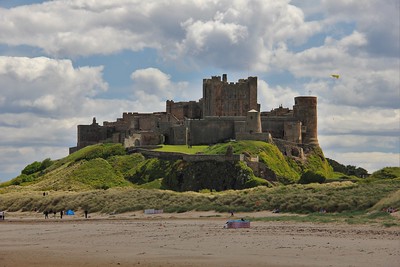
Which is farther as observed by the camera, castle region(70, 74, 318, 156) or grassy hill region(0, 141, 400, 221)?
castle region(70, 74, 318, 156)

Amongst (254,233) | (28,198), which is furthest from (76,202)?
(254,233)

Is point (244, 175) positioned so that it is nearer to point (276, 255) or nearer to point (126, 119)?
point (126, 119)

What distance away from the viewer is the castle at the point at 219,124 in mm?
85688

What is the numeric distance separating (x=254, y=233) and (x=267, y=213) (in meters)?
13.4

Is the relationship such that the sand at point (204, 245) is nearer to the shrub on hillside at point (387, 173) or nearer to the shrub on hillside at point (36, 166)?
the shrub on hillside at point (387, 173)

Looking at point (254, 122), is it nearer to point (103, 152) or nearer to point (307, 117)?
point (307, 117)

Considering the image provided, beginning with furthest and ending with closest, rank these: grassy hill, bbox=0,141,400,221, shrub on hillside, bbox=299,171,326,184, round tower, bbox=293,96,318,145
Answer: round tower, bbox=293,96,318,145
shrub on hillside, bbox=299,171,326,184
grassy hill, bbox=0,141,400,221

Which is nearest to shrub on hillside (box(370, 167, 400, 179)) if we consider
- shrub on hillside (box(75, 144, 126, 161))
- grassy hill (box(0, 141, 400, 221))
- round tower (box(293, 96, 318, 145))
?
grassy hill (box(0, 141, 400, 221))

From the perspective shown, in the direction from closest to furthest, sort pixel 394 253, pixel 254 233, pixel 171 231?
pixel 394 253 → pixel 254 233 → pixel 171 231

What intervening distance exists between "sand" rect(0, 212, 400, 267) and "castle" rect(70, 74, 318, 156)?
47.0 metres

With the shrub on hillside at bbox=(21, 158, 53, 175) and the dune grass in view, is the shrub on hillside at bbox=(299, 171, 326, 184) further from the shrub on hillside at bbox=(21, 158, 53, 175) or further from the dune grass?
the shrub on hillside at bbox=(21, 158, 53, 175)

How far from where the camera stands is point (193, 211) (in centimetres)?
4881

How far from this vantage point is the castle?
85.7 m

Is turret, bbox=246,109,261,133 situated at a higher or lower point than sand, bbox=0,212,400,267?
higher
